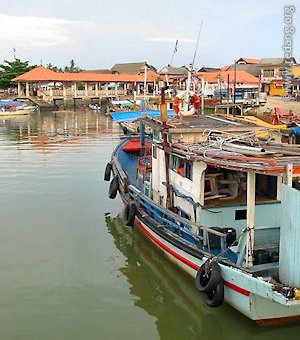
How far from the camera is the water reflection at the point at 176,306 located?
6738 mm

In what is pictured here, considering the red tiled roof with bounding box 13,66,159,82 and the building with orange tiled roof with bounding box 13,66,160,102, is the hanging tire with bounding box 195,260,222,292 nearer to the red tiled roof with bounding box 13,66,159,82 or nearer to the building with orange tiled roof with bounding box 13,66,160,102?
the red tiled roof with bounding box 13,66,159,82

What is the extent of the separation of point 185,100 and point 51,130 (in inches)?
958

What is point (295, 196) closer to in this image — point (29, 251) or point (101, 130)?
point (29, 251)

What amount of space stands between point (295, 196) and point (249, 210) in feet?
3.16

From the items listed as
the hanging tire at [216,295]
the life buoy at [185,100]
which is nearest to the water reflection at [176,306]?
the hanging tire at [216,295]

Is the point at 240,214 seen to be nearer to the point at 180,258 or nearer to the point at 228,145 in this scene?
the point at 228,145

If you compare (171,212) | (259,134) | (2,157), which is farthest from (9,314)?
(2,157)

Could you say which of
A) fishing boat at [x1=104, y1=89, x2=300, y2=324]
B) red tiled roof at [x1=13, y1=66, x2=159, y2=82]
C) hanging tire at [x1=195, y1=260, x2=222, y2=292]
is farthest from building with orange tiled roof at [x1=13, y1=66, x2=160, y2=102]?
hanging tire at [x1=195, y1=260, x2=222, y2=292]

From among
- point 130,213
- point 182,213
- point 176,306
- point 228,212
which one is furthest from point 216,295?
point 130,213

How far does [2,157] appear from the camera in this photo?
2161 cm

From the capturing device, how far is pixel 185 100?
10.8m

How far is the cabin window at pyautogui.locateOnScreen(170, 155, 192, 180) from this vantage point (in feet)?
26.6

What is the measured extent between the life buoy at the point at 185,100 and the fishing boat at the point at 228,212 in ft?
1.02

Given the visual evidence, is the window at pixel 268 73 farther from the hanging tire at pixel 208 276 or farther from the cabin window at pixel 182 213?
the hanging tire at pixel 208 276
